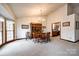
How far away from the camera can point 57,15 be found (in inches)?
115

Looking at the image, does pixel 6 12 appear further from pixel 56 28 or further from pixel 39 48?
pixel 56 28

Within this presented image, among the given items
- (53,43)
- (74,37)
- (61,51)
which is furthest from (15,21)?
(74,37)

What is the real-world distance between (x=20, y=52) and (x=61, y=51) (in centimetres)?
123

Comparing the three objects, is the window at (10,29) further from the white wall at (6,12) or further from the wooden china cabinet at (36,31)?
the wooden china cabinet at (36,31)

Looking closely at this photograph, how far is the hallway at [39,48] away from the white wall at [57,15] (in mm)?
554

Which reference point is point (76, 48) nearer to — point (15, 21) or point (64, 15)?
point (64, 15)

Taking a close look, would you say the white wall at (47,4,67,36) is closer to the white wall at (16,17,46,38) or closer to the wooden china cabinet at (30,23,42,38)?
the white wall at (16,17,46,38)

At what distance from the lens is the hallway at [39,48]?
274cm

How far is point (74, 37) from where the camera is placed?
279cm

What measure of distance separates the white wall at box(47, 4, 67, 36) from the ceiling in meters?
0.12

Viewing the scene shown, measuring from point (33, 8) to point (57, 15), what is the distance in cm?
78

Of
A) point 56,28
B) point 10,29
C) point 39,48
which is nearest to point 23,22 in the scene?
point 10,29

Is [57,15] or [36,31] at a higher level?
[57,15]

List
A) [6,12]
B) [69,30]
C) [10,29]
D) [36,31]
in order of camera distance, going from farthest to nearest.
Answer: [36,31], [10,29], [69,30], [6,12]
